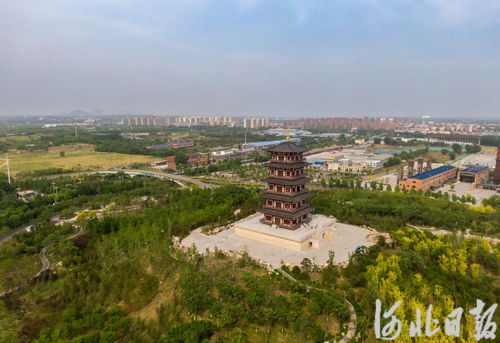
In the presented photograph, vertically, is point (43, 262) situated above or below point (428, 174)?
below

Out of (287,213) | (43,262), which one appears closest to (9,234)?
(43,262)

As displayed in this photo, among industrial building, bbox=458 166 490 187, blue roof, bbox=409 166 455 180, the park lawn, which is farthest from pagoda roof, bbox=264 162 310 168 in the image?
the park lawn

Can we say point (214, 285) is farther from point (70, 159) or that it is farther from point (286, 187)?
point (70, 159)

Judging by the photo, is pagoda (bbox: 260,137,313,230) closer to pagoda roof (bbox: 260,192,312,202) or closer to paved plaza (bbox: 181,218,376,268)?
pagoda roof (bbox: 260,192,312,202)

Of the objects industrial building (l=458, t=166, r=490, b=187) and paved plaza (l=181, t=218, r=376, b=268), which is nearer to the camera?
paved plaza (l=181, t=218, r=376, b=268)

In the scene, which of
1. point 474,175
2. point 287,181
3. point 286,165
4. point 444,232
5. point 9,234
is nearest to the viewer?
point 286,165

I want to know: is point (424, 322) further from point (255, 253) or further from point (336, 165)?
point (336, 165)
